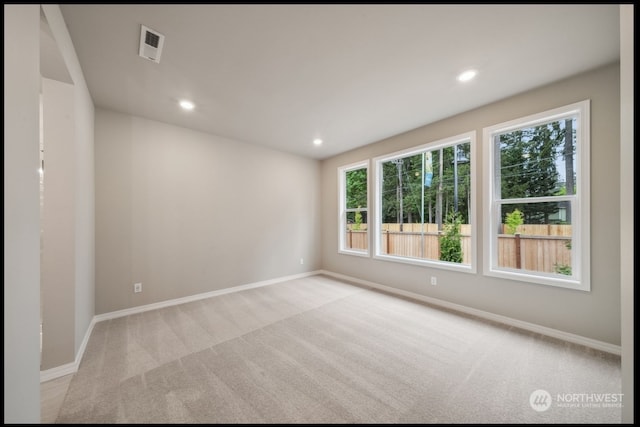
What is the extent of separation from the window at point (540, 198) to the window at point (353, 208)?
2126 millimetres

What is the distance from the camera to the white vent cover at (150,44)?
5.73 feet

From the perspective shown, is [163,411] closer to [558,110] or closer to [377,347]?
[377,347]

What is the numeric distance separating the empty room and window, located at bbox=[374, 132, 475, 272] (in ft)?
0.13

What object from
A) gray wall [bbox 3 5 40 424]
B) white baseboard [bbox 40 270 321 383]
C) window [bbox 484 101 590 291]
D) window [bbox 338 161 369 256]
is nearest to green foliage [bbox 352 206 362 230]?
window [bbox 338 161 369 256]

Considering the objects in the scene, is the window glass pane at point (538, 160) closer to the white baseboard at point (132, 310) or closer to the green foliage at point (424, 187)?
the green foliage at point (424, 187)

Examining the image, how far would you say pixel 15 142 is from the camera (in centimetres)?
101

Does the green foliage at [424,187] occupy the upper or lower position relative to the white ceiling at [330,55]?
lower

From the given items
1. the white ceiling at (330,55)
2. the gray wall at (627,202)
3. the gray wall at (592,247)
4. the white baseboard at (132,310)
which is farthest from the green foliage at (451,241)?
the white baseboard at (132,310)

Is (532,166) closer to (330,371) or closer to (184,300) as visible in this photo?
(330,371)

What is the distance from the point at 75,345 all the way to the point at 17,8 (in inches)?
91.6

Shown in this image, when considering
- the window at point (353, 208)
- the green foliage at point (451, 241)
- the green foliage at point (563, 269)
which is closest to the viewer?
the green foliage at point (563, 269)

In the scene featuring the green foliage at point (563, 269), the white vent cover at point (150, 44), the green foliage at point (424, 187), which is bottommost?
the green foliage at point (563, 269)

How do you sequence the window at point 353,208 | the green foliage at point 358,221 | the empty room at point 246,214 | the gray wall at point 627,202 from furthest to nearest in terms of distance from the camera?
the green foliage at point 358,221 < the window at point 353,208 < the empty room at point 246,214 < the gray wall at point 627,202

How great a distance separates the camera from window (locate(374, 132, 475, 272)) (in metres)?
3.29
